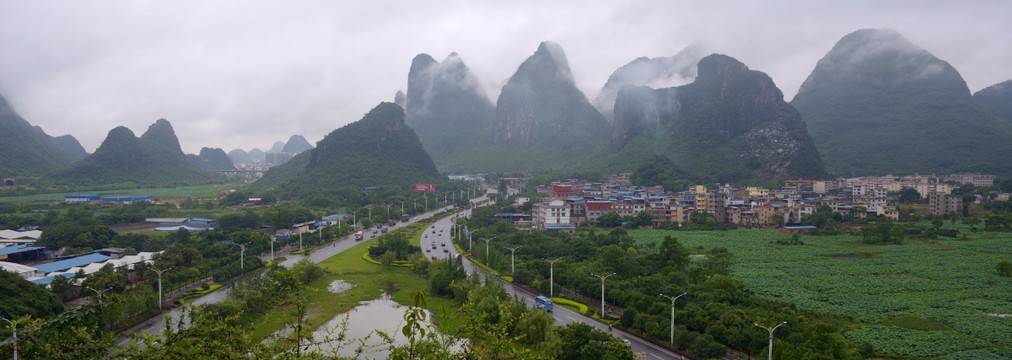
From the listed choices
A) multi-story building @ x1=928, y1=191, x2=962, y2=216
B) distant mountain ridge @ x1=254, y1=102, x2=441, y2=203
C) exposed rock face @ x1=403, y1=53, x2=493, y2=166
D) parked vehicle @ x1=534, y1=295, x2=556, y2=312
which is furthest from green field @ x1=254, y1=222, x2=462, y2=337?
exposed rock face @ x1=403, y1=53, x2=493, y2=166

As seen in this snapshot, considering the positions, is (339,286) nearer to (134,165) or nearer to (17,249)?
(17,249)

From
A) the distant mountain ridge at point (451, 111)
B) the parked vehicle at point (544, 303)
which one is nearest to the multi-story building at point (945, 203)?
the parked vehicle at point (544, 303)

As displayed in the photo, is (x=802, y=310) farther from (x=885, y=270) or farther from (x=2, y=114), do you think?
(x=2, y=114)

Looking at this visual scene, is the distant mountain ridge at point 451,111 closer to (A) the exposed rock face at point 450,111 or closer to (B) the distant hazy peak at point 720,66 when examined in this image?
(A) the exposed rock face at point 450,111

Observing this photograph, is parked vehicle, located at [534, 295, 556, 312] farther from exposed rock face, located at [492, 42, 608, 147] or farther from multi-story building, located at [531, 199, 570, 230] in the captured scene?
exposed rock face, located at [492, 42, 608, 147]

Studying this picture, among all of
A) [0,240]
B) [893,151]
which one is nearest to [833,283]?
[0,240]
